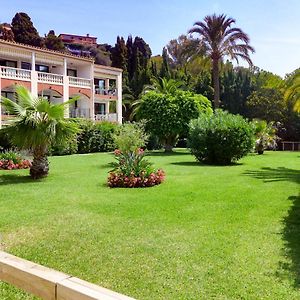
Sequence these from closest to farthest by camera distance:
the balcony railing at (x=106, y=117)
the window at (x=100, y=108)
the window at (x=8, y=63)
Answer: the window at (x=8, y=63)
the balcony railing at (x=106, y=117)
the window at (x=100, y=108)

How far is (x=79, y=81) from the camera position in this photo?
39.2m

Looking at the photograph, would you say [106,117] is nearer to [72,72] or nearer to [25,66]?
[72,72]

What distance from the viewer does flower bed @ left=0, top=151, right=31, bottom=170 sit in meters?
17.5

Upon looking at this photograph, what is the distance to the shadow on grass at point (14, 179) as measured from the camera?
13561 mm

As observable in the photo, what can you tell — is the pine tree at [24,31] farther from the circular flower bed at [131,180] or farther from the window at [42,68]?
the circular flower bed at [131,180]

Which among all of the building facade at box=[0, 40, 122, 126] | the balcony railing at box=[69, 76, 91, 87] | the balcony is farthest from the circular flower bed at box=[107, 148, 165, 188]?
the balcony railing at box=[69, 76, 91, 87]

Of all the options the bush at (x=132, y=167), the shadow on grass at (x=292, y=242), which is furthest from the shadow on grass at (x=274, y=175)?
the shadow on grass at (x=292, y=242)

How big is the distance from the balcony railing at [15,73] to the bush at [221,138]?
1740cm

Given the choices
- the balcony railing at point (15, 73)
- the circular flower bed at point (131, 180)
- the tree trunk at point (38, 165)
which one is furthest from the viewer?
the balcony railing at point (15, 73)

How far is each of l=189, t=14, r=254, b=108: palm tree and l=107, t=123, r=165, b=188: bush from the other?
91.9 feet

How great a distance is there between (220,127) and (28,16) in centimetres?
4204

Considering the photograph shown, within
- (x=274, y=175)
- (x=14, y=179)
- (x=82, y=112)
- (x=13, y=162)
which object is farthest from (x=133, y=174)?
(x=82, y=112)

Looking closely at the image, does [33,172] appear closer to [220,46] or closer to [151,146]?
[151,146]

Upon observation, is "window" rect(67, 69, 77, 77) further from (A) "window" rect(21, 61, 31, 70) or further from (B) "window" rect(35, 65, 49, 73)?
(A) "window" rect(21, 61, 31, 70)
